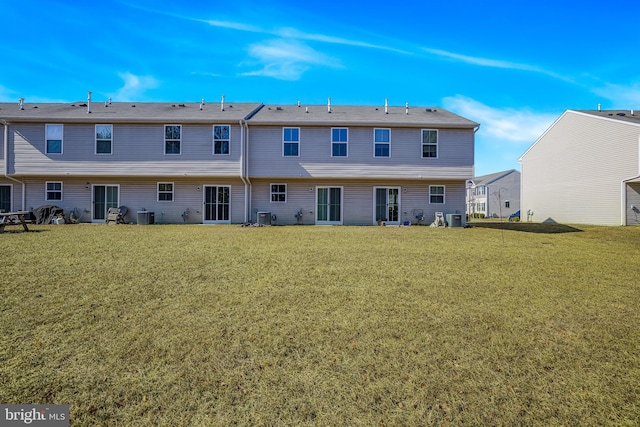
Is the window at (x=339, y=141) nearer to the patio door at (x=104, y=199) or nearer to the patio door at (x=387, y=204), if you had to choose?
the patio door at (x=387, y=204)

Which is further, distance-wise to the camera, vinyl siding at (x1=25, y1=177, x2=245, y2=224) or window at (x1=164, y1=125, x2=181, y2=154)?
vinyl siding at (x1=25, y1=177, x2=245, y2=224)

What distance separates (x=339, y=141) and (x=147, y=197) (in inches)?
423

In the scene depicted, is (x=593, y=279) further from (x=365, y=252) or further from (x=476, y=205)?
(x=476, y=205)

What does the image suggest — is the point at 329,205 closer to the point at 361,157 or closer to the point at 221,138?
the point at 361,157

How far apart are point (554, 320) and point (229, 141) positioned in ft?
52.4

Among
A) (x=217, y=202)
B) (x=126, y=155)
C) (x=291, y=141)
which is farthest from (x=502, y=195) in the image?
(x=126, y=155)

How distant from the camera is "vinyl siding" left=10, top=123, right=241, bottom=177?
17109mm

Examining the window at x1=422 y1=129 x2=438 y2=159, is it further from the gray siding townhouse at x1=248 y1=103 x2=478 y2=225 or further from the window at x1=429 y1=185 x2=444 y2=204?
the window at x1=429 y1=185 x2=444 y2=204

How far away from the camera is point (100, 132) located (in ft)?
57.0

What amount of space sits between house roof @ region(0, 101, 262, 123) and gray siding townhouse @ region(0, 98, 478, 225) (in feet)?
0.23

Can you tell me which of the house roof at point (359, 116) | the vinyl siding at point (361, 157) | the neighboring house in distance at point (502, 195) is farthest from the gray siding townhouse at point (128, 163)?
the neighboring house in distance at point (502, 195)

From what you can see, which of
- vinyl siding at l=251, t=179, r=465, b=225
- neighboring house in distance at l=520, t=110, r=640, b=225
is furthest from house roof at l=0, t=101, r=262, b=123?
neighboring house in distance at l=520, t=110, r=640, b=225

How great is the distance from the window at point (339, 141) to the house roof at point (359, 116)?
1.43 ft

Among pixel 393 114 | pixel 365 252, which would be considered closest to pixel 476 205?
pixel 393 114
